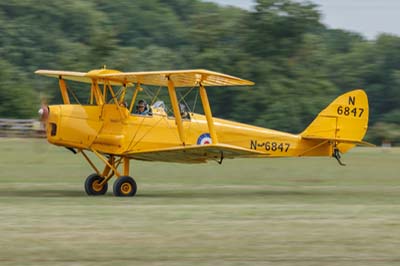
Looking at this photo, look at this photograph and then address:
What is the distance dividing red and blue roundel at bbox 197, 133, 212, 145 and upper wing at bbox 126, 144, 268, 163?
36cm

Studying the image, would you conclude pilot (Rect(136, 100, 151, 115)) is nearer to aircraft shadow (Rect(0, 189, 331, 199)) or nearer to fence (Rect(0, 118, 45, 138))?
aircraft shadow (Rect(0, 189, 331, 199))

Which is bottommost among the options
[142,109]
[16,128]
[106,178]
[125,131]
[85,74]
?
[16,128]

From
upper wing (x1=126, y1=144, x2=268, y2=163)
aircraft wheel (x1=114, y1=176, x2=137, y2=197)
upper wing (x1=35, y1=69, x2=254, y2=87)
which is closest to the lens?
upper wing (x1=126, y1=144, x2=268, y2=163)

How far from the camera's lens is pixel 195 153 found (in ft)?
53.7

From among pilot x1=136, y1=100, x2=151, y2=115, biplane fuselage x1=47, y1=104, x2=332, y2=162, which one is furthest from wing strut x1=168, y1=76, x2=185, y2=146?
pilot x1=136, y1=100, x2=151, y2=115

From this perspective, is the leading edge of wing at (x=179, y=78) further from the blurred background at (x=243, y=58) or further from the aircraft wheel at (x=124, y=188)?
the blurred background at (x=243, y=58)

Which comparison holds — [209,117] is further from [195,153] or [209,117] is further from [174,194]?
[174,194]

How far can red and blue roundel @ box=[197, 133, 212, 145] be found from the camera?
17.2 meters

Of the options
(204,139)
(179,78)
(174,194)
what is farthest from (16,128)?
(179,78)

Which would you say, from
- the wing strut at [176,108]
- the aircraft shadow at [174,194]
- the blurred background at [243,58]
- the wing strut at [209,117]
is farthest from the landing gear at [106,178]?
the blurred background at [243,58]

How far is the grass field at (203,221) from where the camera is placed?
952 cm

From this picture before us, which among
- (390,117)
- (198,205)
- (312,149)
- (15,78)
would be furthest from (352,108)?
(390,117)

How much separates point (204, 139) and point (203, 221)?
5398mm

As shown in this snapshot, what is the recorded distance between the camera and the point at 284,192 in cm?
1797
